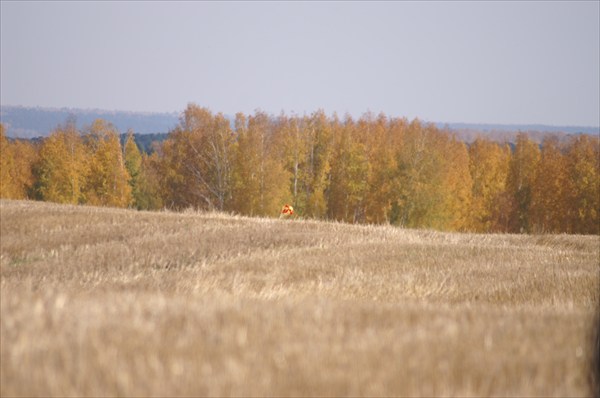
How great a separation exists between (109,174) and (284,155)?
Answer: 16127 millimetres

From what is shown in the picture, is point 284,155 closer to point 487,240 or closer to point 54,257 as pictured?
point 487,240

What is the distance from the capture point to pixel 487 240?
17.7 meters

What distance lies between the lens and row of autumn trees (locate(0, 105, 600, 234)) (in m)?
48.4

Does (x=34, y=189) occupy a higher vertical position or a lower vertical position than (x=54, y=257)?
lower

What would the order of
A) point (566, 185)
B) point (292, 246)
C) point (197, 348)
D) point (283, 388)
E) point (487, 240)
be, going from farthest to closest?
point (566, 185), point (487, 240), point (292, 246), point (197, 348), point (283, 388)

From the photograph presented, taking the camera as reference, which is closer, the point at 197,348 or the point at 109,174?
the point at 197,348

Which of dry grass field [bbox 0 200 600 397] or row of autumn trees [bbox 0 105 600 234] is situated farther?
row of autumn trees [bbox 0 105 600 234]

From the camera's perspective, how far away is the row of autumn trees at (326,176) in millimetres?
48438

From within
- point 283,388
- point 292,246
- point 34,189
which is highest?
point 283,388

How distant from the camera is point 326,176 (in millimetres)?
59625

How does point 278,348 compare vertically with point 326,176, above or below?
above

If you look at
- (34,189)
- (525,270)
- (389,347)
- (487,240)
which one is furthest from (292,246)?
(34,189)

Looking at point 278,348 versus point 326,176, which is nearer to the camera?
point 278,348

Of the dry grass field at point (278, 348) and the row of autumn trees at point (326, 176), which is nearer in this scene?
the dry grass field at point (278, 348)
